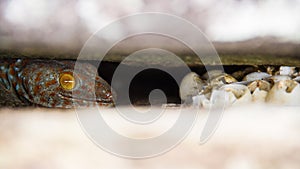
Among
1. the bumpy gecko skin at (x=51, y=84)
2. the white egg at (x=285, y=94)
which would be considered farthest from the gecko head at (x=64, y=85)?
the white egg at (x=285, y=94)

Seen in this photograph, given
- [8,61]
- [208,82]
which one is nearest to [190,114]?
[208,82]

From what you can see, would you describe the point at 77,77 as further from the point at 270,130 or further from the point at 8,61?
the point at 270,130

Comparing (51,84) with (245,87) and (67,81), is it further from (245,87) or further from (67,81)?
(245,87)

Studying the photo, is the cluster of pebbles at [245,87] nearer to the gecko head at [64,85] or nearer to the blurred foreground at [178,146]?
the blurred foreground at [178,146]

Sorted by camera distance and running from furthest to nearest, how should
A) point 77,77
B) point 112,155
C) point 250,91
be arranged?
point 77,77 < point 250,91 < point 112,155

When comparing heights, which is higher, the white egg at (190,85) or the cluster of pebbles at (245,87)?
the cluster of pebbles at (245,87)

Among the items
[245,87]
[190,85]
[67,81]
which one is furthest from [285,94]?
[67,81]

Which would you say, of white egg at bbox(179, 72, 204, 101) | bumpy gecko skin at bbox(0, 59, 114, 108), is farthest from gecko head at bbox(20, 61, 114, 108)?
white egg at bbox(179, 72, 204, 101)

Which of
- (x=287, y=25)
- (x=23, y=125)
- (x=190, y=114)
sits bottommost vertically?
(x=23, y=125)
